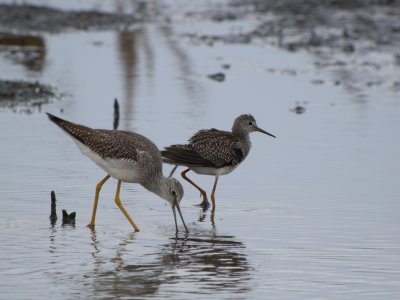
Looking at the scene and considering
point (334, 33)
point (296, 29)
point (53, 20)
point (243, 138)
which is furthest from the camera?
point (53, 20)

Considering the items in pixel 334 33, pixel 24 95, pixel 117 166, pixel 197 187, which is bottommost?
pixel 197 187

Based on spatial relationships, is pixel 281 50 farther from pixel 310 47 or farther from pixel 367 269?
pixel 367 269

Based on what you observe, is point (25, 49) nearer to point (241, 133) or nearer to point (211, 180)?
point (211, 180)

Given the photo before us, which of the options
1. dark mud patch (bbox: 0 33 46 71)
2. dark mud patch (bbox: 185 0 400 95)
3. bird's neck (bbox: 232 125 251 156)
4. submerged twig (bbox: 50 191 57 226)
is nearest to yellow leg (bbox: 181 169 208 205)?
bird's neck (bbox: 232 125 251 156)

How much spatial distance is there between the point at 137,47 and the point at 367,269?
38.4 feet

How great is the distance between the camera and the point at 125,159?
9359 mm

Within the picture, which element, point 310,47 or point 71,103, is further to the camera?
point 310,47

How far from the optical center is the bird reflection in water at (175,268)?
24.4 ft

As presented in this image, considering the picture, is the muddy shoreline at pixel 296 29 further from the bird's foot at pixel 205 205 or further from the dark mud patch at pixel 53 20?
the bird's foot at pixel 205 205

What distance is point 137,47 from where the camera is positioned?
1902 cm

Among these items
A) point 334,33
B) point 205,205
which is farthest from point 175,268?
point 334,33

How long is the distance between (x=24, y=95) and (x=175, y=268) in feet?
23.5

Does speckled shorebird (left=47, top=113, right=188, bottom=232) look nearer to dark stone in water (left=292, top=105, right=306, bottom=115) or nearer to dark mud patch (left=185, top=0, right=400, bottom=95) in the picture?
dark stone in water (left=292, top=105, right=306, bottom=115)

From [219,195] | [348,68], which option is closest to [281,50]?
[348,68]
